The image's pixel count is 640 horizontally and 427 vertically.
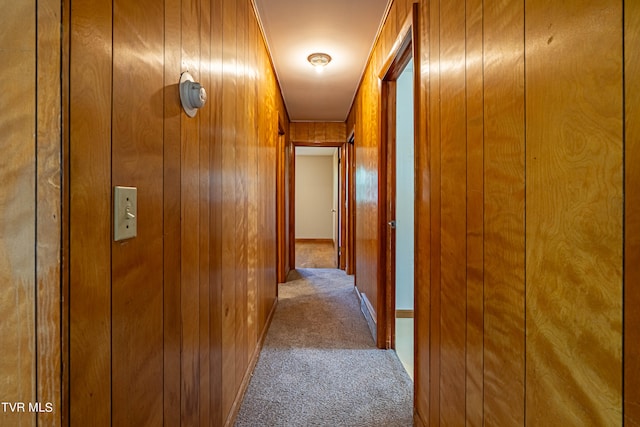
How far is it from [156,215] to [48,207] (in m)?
0.32

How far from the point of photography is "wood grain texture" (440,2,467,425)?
40.3 inches

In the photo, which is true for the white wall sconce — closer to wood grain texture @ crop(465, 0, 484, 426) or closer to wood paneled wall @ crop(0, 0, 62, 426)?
wood paneled wall @ crop(0, 0, 62, 426)

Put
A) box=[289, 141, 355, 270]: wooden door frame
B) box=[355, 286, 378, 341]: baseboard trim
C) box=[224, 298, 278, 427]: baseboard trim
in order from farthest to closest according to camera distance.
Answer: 1. box=[289, 141, 355, 270]: wooden door frame
2. box=[355, 286, 378, 341]: baseboard trim
3. box=[224, 298, 278, 427]: baseboard trim

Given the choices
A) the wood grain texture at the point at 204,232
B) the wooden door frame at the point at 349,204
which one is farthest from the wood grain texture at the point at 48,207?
the wooden door frame at the point at 349,204

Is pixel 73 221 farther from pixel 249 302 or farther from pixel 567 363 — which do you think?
pixel 249 302

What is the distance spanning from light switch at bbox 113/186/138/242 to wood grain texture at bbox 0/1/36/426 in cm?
15

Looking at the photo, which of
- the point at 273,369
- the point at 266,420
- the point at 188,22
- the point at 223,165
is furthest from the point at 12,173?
the point at 273,369

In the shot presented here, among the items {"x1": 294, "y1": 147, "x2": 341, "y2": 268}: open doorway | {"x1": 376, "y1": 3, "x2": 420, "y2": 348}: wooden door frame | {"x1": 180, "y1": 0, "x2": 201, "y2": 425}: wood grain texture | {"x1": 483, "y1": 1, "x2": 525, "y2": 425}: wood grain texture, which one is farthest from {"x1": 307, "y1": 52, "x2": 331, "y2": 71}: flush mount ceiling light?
{"x1": 294, "y1": 147, "x2": 341, "y2": 268}: open doorway

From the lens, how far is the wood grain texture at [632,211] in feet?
1.53

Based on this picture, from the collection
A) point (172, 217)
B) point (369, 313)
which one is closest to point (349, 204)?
point (369, 313)

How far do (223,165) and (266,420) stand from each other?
1.29 meters

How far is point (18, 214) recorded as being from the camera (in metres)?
0.48

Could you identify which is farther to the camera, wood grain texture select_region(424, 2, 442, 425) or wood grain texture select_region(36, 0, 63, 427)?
wood grain texture select_region(424, 2, 442, 425)

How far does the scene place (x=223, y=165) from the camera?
Result: 1.36 meters
